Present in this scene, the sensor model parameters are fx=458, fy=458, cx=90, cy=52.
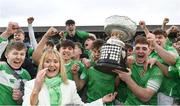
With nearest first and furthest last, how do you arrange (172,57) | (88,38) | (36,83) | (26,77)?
(36,83)
(172,57)
(26,77)
(88,38)

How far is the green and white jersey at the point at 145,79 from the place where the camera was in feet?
18.6

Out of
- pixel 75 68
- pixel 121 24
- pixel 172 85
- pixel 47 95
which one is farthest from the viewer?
pixel 75 68

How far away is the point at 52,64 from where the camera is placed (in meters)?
5.26

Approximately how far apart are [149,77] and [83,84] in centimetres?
90

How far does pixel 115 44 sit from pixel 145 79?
758 mm

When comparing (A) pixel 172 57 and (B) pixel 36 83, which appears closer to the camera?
(B) pixel 36 83

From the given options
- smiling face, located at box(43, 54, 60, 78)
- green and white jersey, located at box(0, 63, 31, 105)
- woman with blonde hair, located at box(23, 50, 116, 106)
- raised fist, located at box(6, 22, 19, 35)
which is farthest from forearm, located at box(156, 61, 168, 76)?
raised fist, located at box(6, 22, 19, 35)

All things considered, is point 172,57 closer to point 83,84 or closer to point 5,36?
point 83,84

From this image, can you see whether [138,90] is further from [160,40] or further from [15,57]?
[15,57]

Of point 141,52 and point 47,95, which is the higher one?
point 141,52

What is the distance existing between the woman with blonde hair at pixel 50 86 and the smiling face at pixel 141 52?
3.41 ft

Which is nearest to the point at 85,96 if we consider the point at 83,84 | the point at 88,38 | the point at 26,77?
the point at 83,84

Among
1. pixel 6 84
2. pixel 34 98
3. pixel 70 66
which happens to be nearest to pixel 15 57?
pixel 6 84

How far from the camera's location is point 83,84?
19.9 feet
